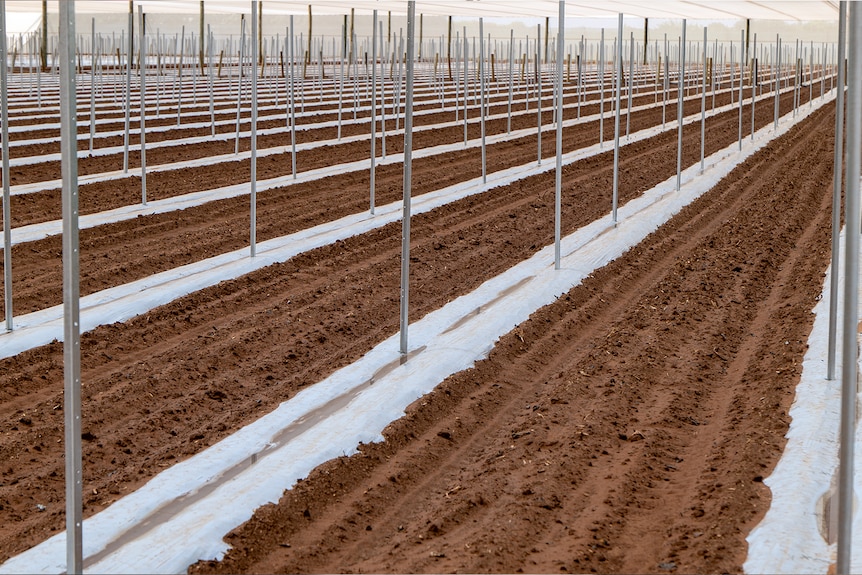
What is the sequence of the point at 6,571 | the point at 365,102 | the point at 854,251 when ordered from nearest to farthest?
1. the point at 854,251
2. the point at 6,571
3. the point at 365,102

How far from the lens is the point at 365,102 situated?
2470cm

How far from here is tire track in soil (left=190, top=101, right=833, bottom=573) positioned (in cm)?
406

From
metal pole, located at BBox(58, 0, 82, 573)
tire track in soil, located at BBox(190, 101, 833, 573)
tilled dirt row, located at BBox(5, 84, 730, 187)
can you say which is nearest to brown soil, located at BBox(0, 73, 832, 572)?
tire track in soil, located at BBox(190, 101, 833, 573)

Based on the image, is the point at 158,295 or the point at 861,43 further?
the point at 158,295

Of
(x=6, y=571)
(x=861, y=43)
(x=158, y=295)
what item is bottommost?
(x=6, y=571)

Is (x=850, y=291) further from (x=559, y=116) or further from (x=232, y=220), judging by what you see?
(x=232, y=220)

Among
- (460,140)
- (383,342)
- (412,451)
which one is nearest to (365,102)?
(460,140)

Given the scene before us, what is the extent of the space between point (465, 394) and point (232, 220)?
5307mm

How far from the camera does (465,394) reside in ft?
19.9

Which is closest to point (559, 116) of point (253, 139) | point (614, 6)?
point (253, 139)

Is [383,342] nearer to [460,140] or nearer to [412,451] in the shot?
[412,451]

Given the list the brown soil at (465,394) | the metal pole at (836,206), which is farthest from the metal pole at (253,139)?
the metal pole at (836,206)

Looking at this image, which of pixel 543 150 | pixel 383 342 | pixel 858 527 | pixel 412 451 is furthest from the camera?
pixel 543 150

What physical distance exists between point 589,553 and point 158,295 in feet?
15.2
